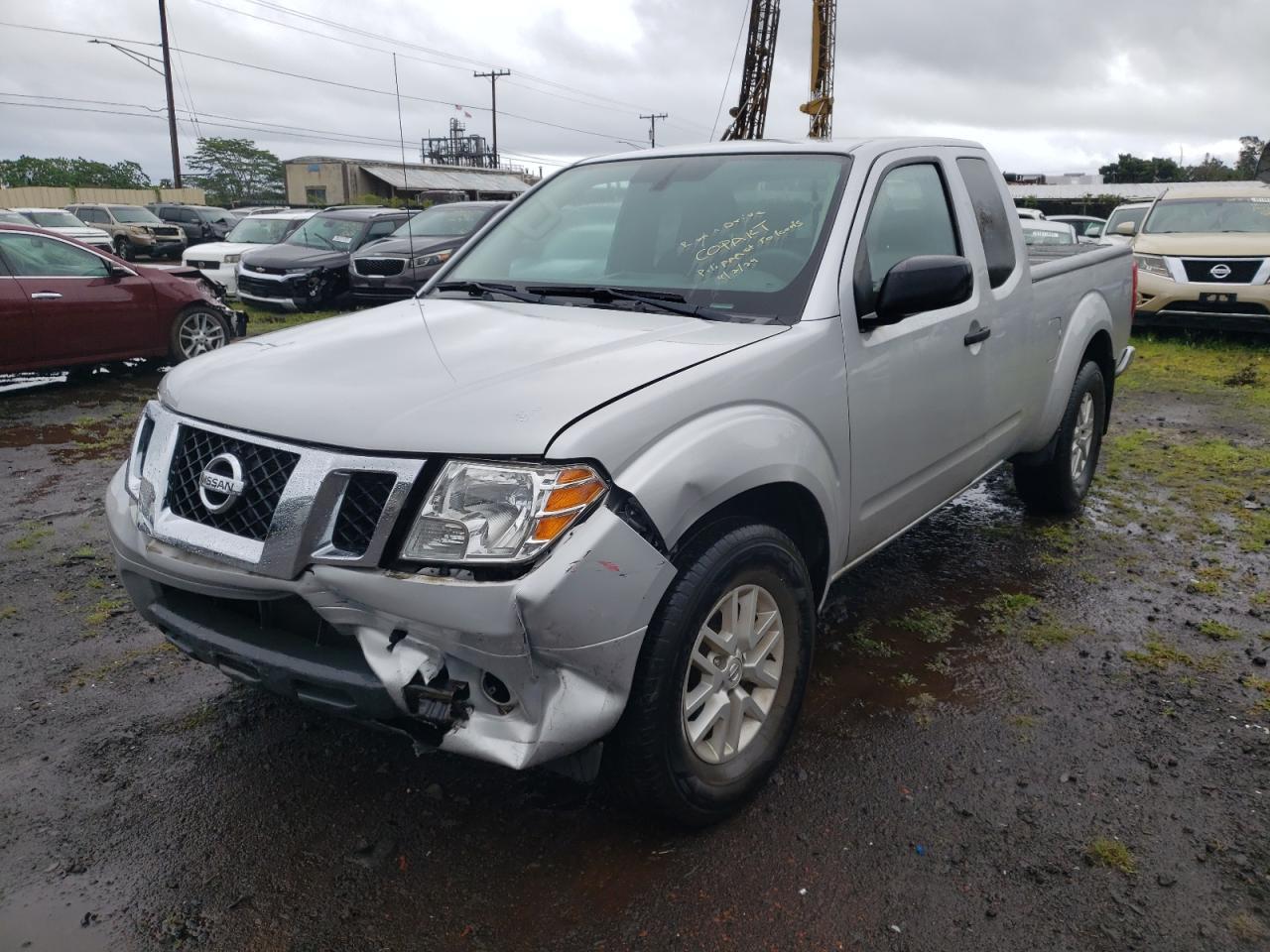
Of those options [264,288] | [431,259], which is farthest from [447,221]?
[264,288]

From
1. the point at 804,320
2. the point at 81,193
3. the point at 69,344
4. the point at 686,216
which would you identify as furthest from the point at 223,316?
the point at 81,193

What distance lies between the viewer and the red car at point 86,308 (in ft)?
27.6

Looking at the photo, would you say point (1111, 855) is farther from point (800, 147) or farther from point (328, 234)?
point (328, 234)

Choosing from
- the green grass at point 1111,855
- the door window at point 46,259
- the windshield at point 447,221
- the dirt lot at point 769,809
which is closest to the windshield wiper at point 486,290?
the dirt lot at point 769,809

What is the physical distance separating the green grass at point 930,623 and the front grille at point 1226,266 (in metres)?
8.74

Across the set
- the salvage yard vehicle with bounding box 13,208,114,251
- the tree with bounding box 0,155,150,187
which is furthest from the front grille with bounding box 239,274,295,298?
the tree with bounding box 0,155,150,187

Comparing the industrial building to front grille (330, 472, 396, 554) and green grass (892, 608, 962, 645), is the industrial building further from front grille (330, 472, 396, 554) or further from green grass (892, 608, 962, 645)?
front grille (330, 472, 396, 554)

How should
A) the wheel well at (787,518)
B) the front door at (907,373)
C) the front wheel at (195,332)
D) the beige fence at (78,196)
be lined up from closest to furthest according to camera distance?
the wheel well at (787,518) → the front door at (907,373) → the front wheel at (195,332) → the beige fence at (78,196)

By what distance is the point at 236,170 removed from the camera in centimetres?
8012

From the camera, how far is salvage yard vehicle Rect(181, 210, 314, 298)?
50.0 ft

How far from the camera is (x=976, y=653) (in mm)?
3750

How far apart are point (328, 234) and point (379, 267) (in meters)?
2.63

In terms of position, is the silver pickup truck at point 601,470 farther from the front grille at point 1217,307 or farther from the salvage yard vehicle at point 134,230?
the salvage yard vehicle at point 134,230

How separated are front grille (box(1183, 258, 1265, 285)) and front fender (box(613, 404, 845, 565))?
393 inches
